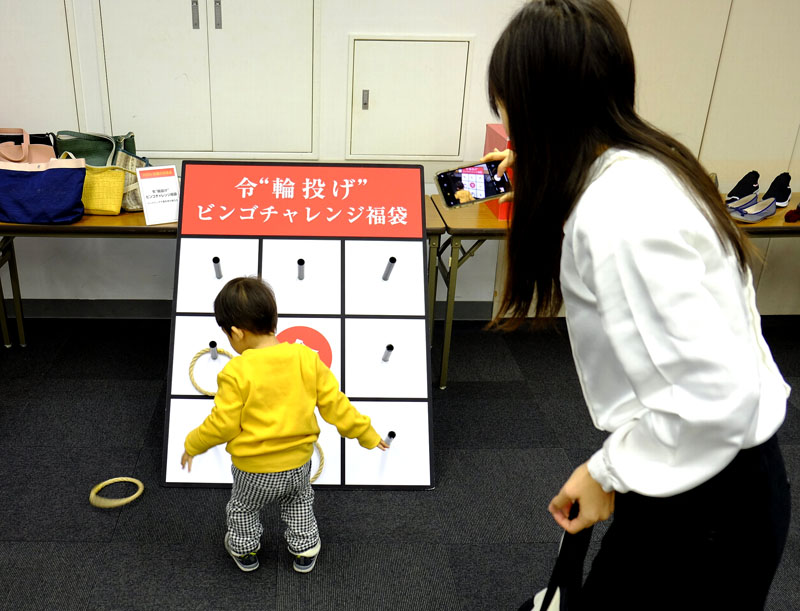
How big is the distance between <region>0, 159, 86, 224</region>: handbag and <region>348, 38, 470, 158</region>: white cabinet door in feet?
3.97

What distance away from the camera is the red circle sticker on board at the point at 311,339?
233 cm

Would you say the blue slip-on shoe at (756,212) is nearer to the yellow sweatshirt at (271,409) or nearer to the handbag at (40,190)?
the yellow sweatshirt at (271,409)

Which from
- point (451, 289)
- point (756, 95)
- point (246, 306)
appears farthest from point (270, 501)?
point (756, 95)

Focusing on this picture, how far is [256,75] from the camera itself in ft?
10.0

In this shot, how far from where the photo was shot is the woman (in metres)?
0.79

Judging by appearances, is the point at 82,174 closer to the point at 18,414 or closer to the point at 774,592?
the point at 18,414

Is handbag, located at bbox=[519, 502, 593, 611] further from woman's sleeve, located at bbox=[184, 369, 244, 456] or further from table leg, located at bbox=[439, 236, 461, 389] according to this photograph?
table leg, located at bbox=[439, 236, 461, 389]

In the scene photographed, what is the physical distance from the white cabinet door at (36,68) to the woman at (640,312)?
264 cm

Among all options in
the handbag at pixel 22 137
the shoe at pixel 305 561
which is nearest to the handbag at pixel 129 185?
the handbag at pixel 22 137

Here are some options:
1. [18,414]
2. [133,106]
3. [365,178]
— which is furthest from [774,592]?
[133,106]

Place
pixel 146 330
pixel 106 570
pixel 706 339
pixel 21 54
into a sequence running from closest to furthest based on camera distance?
pixel 706 339
pixel 106 570
pixel 21 54
pixel 146 330

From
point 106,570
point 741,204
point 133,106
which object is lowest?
point 106,570

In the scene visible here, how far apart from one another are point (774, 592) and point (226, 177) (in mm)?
2170

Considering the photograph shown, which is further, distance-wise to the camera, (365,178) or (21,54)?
(21,54)
